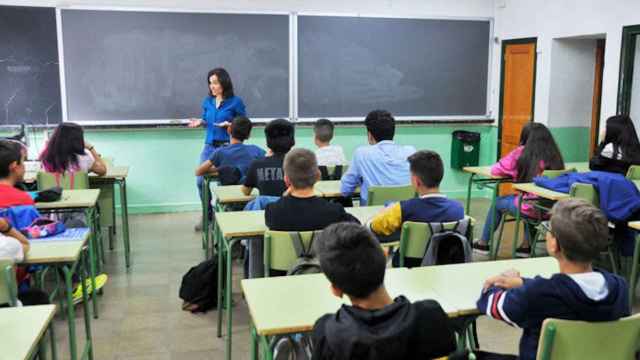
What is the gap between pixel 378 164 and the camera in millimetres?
4332

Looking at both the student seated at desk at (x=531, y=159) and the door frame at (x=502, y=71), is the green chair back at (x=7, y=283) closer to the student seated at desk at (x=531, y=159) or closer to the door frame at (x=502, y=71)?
the student seated at desk at (x=531, y=159)

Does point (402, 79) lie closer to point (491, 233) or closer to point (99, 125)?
point (491, 233)

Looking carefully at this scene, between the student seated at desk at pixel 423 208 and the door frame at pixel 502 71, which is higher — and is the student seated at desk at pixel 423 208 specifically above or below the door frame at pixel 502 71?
below

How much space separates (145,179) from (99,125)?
782 millimetres

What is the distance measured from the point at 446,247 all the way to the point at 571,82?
483cm

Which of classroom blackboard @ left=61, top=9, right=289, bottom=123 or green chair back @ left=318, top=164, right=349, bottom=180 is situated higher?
classroom blackboard @ left=61, top=9, right=289, bottom=123

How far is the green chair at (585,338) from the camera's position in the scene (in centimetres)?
182

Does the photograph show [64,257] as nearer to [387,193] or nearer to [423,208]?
[423,208]

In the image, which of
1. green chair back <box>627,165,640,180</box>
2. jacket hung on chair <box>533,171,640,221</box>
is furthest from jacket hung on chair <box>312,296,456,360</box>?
green chair back <box>627,165,640,180</box>

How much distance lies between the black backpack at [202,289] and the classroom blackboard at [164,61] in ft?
10.4

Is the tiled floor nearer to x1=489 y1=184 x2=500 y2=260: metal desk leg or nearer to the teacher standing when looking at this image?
the teacher standing

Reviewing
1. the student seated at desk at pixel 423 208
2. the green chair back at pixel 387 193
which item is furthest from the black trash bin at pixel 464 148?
the student seated at desk at pixel 423 208

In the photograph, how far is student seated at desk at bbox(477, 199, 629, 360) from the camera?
187 centimetres

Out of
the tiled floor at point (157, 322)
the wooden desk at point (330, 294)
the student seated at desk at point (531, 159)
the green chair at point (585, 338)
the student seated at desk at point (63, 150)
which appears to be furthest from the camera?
the student seated at desk at point (531, 159)
